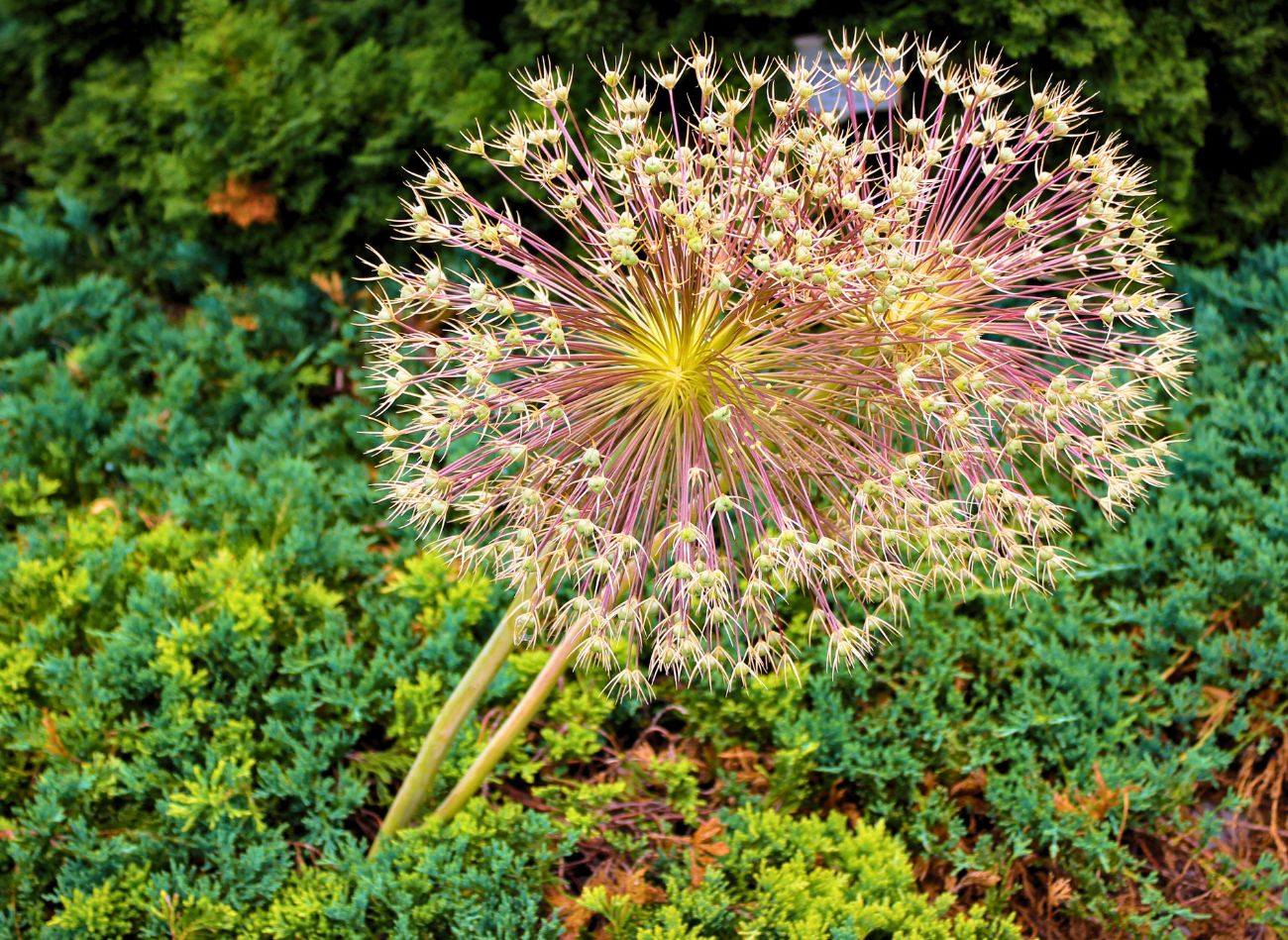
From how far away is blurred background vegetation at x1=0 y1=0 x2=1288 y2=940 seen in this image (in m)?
2.42

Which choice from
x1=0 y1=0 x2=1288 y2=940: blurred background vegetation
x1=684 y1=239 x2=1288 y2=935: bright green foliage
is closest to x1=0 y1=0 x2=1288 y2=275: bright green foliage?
x1=0 y1=0 x2=1288 y2=940: blurred background vegetation

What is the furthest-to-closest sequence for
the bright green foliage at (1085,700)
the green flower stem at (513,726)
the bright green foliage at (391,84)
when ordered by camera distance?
the bright green foliage at (391,84)
the bright green foliage at (1085,700)
the green flower stem at (513,726)

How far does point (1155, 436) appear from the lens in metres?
3.54

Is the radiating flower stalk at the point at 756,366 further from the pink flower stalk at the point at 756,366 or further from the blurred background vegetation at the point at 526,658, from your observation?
the blurred background vegetation at the point at 526,658

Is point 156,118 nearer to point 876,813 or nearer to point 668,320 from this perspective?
point 668,320

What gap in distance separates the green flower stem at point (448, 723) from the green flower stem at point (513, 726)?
0.07 metres

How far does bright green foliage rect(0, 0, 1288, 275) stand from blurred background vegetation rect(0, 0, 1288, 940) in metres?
0.02

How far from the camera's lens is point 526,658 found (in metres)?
2.86

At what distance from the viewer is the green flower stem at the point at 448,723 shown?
209 centimetres

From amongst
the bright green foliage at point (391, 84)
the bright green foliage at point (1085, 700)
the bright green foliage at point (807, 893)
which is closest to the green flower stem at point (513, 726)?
the bright green foliage at point (807, 893)

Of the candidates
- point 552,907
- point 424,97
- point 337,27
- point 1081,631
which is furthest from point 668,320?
point 337,27

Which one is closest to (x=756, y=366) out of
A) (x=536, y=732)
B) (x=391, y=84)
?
(x=536, y=732)

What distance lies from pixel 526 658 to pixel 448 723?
0.65 m

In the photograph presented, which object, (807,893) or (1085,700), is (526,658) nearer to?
(807,893)
